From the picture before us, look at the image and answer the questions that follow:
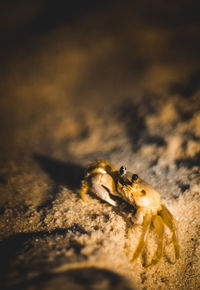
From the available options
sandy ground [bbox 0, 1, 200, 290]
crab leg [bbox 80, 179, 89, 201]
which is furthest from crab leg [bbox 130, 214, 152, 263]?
crab leg [bbox 80, 179, 89, 201]

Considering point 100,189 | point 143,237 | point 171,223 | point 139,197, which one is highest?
point 100,189

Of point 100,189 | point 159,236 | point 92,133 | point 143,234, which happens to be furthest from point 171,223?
point 92,133

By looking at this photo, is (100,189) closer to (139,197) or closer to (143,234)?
(139,197)

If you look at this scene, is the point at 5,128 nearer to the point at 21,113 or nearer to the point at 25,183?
the point at 21,113

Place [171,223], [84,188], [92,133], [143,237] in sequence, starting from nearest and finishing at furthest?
1. [143,237]
2. [171,223]
3. [84,188]
4. [92,133]

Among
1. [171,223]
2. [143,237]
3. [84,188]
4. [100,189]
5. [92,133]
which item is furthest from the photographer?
[92,133]

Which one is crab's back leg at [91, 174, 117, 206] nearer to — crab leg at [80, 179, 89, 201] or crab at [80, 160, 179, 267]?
crab at [80, 160, 179, 267]
